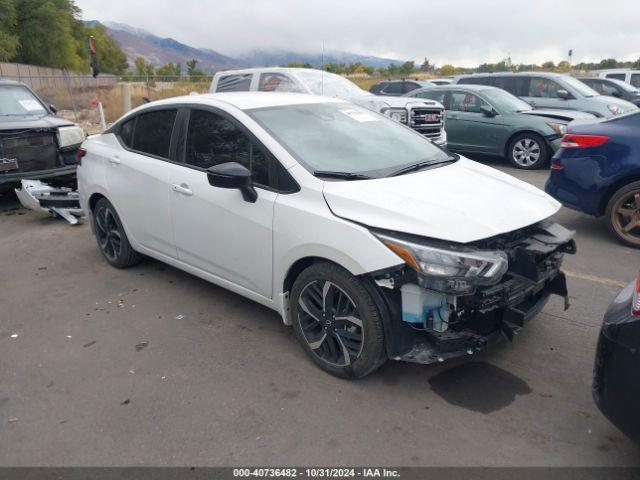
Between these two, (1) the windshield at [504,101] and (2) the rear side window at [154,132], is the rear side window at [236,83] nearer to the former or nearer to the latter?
(1) the windshield at [504,101]

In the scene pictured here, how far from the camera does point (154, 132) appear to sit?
4531 mm

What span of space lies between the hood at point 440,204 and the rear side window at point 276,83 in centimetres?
640

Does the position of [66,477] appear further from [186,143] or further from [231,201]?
[186,143]

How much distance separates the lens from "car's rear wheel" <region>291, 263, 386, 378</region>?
2.98 metres

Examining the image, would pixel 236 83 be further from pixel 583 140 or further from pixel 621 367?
pixel 621 367

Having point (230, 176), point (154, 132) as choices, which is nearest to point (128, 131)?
point (154, 132)

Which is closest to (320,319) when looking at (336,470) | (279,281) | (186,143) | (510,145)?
(279,281)

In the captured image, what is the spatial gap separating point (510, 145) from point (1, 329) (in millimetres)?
9195

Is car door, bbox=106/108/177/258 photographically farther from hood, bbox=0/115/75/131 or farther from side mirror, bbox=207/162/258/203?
hood, bbox=0/115/75/131

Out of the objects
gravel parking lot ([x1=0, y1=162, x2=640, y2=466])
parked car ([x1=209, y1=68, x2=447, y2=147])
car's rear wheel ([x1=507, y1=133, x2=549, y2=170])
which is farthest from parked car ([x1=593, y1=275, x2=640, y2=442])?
car's rear wheel ([x1=507, y1=133, x2=549, y2=170])

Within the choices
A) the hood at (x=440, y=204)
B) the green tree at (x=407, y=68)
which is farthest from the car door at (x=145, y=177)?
Answer: the green tree at (x=407, y=68)

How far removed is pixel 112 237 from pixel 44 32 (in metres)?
48.2

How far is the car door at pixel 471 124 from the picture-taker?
10.5 metres

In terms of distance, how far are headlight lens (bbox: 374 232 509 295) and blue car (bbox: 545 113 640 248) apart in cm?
358
